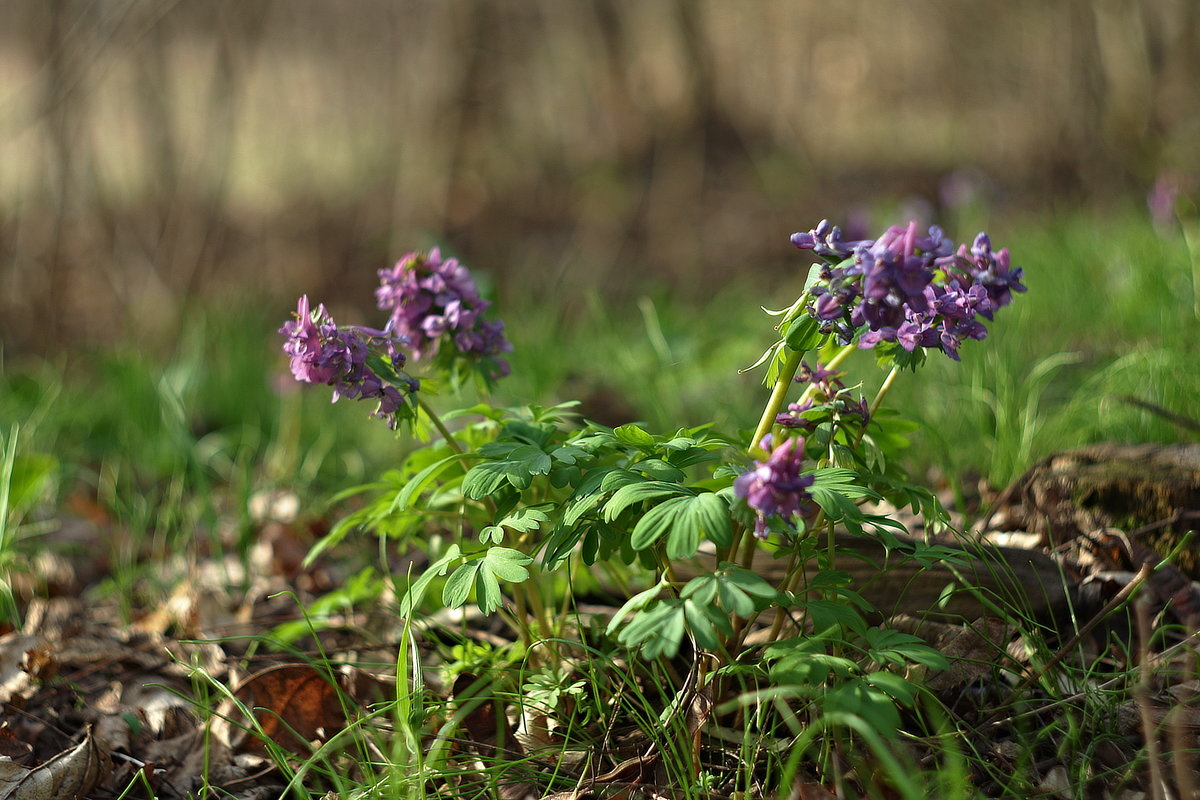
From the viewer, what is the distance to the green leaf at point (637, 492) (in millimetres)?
1222

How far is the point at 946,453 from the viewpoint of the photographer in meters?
2.05

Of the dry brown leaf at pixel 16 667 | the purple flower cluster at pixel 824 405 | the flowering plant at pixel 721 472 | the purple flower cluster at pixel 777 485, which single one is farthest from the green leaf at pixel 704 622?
the dry brown leaf at pixel 16 667

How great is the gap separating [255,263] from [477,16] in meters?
2.74

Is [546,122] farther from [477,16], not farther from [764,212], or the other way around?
[764,212]

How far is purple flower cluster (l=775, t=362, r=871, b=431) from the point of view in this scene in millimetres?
1438

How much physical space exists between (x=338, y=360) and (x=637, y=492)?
0.58 metres

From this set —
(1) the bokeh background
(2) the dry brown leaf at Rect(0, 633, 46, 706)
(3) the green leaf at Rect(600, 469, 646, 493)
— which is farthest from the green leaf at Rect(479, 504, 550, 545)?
(1) the bokeh background

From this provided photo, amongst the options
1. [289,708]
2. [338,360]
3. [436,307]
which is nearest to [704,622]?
[338,360]

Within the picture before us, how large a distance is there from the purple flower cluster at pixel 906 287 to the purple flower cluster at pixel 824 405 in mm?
86

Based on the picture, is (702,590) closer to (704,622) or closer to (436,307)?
(704,622)

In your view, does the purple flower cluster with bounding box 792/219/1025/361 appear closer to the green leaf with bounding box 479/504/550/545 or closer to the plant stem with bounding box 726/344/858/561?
the plant stem with bounding box 726/344/858/561

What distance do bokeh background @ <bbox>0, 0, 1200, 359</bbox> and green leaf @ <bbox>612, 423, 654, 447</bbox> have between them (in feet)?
13.9

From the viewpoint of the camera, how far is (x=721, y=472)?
136 cm

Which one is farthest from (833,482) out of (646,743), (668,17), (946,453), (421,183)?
(668,17)
